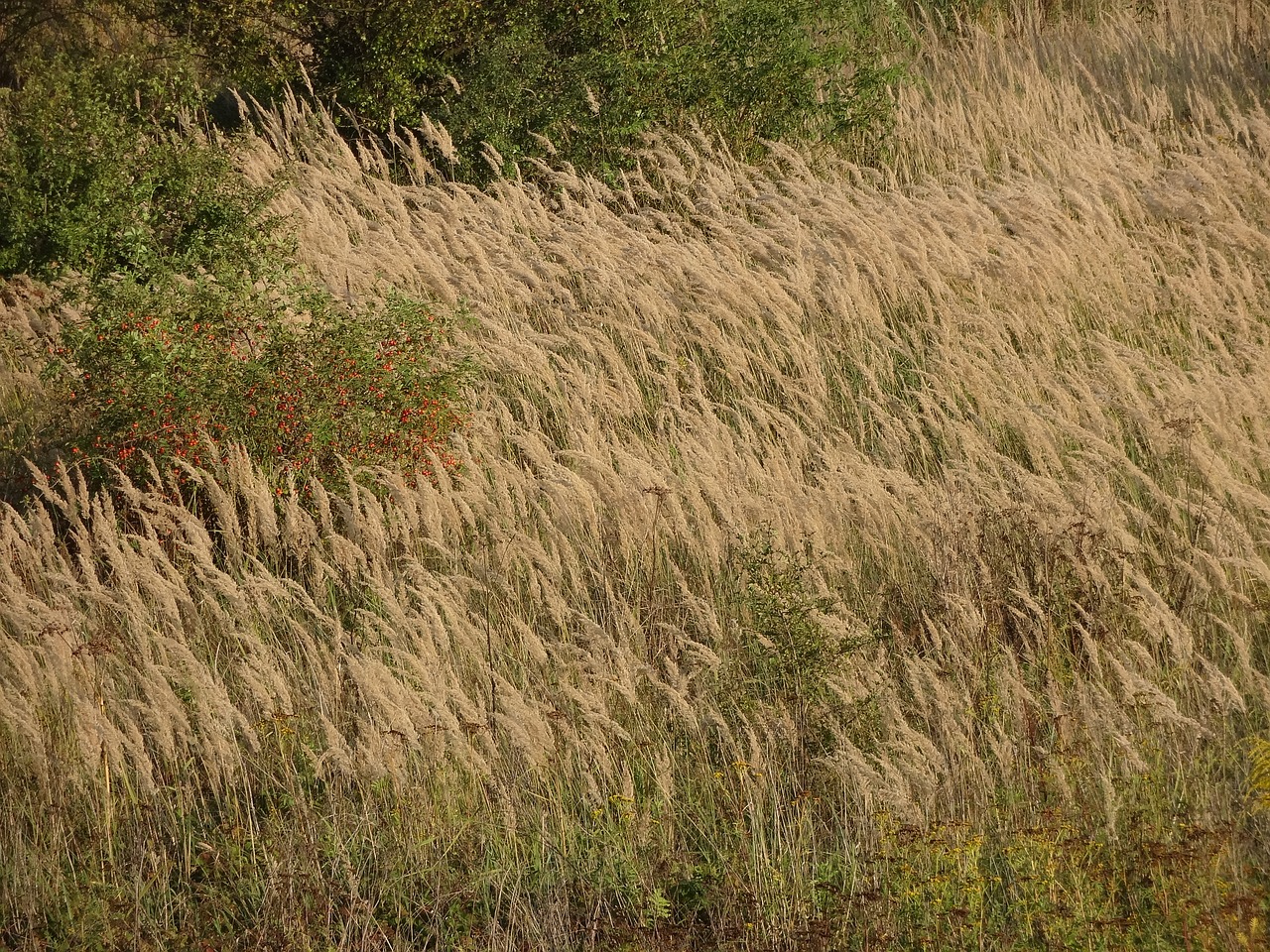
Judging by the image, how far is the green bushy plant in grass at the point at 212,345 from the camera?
20.3 feet

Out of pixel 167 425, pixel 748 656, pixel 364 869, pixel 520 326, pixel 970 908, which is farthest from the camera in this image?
pixel 520 326

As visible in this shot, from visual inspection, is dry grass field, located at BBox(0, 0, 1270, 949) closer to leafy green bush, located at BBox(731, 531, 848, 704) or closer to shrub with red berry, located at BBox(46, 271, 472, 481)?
leafy green bush, located at BBox(731, 531, 848, 704)

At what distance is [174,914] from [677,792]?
149 centimetres

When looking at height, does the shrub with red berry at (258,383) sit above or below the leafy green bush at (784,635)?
above

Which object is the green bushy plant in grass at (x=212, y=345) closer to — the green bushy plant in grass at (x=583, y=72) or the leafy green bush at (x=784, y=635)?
the leafy green bush at (x=784, y=635)

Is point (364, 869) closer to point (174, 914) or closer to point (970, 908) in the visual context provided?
point (174, 914)

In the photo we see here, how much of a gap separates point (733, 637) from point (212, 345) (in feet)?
10.7

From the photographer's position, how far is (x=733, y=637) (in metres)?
4.69

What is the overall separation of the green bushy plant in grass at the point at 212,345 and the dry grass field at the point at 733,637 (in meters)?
0.24

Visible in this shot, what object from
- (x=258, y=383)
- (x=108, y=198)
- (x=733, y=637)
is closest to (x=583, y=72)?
(x=108, y=198)

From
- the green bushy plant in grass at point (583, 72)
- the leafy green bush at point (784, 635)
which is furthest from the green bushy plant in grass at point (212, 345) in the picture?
the green bushy plant in grass at point (583, 72)

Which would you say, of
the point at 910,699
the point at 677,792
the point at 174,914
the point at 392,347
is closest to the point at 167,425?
the point at 392,347

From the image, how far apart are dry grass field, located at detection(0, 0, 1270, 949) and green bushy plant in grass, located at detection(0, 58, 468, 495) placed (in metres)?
0.24

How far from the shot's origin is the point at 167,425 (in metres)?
6.08
